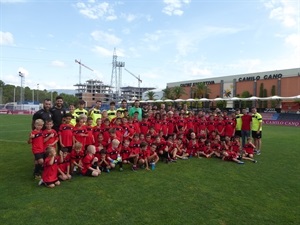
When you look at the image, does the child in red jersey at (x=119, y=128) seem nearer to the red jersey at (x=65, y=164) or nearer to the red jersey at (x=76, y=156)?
the red jersey at (x=76, y=156)

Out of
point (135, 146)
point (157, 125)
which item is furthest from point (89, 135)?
point (157, 125)

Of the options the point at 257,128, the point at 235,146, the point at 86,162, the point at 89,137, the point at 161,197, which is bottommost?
the point at 161,197

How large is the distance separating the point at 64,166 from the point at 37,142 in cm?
84

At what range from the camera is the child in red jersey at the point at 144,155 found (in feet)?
24.3

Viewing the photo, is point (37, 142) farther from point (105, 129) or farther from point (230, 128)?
point (230, 128)

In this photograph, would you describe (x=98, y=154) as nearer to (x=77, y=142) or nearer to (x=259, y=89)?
(x=77, y=142)

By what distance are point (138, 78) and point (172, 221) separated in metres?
123

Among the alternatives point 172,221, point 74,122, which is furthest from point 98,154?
point 172,221

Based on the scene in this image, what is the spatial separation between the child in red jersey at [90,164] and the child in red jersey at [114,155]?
0.54m

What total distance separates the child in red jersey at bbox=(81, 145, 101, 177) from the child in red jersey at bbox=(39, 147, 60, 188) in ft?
2.81

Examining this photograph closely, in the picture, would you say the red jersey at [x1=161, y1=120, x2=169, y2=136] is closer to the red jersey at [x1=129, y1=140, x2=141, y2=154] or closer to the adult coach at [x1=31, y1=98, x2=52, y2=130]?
the red jersey at [x1=129, y1=140, x2=141, y2=154]

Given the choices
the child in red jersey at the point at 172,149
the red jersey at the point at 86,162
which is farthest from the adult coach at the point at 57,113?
the child in red jersey at the point at 172,149

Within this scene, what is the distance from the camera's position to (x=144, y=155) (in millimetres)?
7508

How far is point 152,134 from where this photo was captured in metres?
8.43
